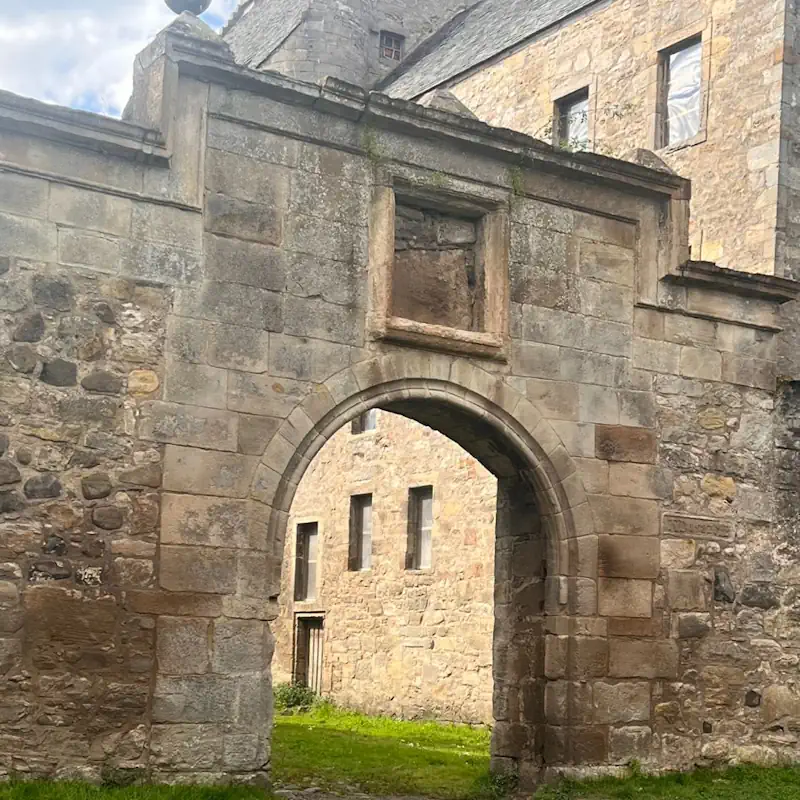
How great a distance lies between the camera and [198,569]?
7848mm

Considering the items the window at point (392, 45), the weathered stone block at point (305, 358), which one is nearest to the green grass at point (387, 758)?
the weathered stone block at point (305, 358)

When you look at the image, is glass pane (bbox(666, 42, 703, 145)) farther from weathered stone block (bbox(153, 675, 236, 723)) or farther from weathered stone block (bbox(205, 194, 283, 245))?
weathered stone block (bbox(153, 675, 236, 723))

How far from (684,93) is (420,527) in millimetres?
6325

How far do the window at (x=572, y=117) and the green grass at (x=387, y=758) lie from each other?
7018 millimetres

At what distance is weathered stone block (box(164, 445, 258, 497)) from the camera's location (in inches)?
309

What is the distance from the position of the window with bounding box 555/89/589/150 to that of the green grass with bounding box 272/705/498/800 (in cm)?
702

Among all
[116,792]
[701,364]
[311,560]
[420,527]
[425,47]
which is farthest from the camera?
[425,47]

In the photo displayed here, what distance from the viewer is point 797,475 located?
34.3 ft

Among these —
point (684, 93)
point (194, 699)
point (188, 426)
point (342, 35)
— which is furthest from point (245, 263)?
point (342, 35)

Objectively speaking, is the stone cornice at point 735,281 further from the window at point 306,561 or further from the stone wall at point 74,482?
the window at point 306,561

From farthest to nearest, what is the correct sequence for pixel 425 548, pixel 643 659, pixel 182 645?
1. pixel 425 548
2. pixel 643 659
3. pixel 182 645

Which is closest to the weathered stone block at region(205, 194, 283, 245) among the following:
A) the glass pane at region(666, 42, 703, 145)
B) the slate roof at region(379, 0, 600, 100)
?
the glass pane at region(666, 42, 703, 145)

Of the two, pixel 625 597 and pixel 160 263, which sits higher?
pixel 160 263

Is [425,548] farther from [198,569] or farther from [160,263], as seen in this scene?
[160,263]
